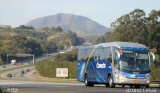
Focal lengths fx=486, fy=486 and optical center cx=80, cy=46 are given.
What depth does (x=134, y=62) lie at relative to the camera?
117 feet

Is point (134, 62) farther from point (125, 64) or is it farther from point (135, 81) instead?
point (135, 81)

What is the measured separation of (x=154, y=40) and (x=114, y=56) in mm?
73484

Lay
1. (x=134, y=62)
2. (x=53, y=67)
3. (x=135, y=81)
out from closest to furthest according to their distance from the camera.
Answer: (x=135, y=81) < (x=134, y=62) < (x=53, y=67)

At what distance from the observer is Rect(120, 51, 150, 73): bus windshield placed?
3566 cm

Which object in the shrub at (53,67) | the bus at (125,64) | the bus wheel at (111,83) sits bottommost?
the shrub at (53,67)

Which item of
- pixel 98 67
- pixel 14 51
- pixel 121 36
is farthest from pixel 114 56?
pixel 14 51

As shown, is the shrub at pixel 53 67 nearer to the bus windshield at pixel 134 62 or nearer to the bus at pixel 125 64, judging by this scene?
the bus at pixel 125 64

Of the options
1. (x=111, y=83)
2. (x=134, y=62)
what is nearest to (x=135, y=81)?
(x=134, y=62)

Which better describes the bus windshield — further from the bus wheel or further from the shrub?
the shrub

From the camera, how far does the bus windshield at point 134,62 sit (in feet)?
117

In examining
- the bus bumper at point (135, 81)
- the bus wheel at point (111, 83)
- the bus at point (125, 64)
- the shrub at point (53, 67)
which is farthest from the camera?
the shrub at point (53, 67)

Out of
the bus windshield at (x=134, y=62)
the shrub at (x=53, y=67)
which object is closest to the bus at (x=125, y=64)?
the bus windshield at (x=134, y=62)

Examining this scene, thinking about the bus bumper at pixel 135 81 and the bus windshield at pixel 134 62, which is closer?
the bus bumper at pixel 135 81

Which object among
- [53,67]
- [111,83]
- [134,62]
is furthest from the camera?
[53,67]
